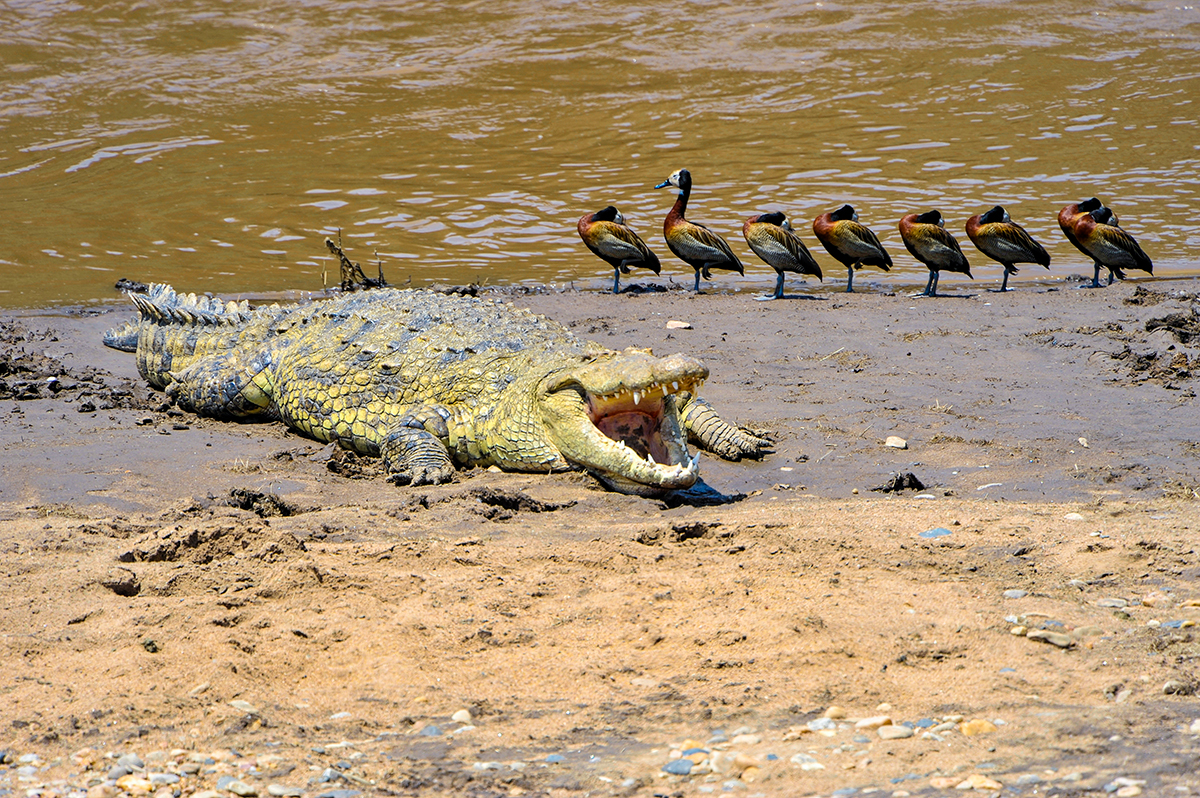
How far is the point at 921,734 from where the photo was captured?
290cm

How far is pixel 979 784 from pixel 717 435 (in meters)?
3.63

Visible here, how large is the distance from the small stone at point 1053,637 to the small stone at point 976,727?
65cm

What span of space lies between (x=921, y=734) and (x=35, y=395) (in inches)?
240

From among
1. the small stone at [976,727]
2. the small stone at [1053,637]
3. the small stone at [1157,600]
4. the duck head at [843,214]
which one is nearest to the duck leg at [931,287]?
the duck head at [843,214]

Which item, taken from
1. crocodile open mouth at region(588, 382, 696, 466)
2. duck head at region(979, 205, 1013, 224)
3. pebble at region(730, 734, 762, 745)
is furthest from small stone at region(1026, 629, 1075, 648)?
duck head at region(979, 205, 1013, 224)

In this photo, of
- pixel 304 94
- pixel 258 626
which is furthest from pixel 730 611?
pixel 304 94

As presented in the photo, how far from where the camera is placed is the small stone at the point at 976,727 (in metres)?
2.88

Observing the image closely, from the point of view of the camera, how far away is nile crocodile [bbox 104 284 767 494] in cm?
545

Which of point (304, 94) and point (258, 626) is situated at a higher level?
point (304, 94)

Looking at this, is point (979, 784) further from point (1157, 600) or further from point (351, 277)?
point (351, 277)

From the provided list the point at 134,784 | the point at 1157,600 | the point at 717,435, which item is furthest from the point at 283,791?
the point at 717,435

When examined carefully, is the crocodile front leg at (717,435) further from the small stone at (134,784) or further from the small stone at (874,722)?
the small stone at (134,784)

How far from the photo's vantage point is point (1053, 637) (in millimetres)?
3475

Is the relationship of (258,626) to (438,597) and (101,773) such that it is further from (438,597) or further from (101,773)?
(101,773)
